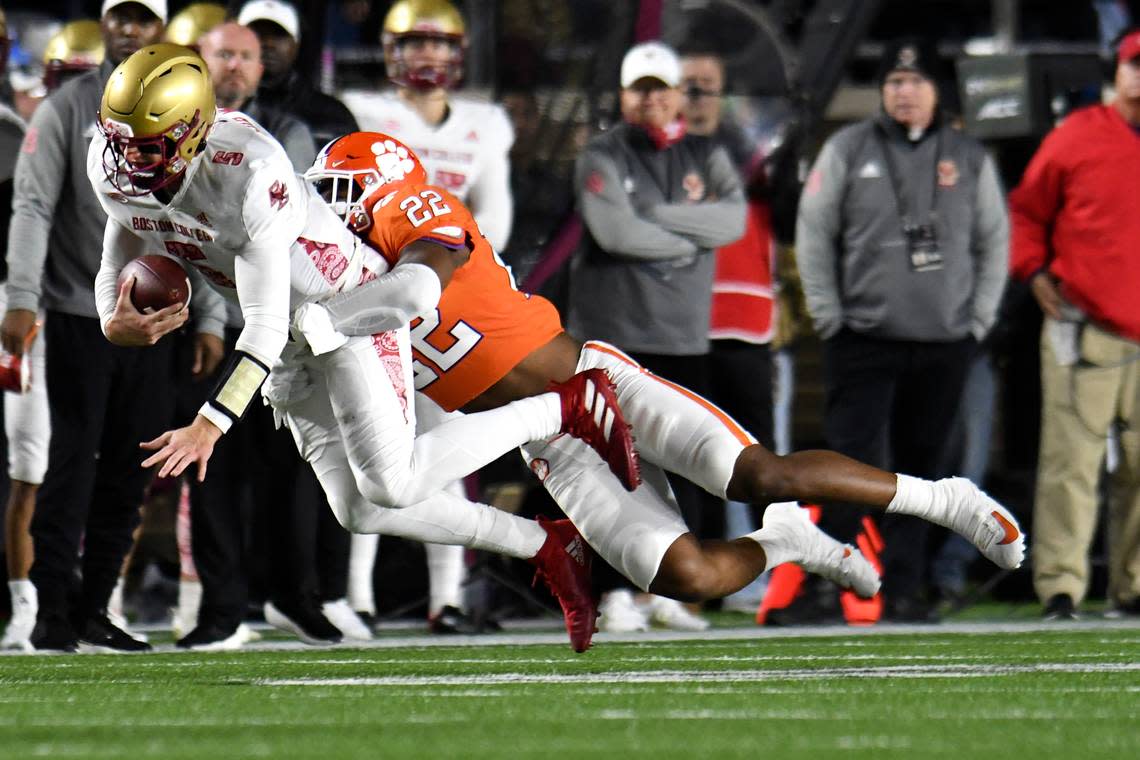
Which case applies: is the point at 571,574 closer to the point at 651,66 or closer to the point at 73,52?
the point at 651,66

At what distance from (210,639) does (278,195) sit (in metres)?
1.93

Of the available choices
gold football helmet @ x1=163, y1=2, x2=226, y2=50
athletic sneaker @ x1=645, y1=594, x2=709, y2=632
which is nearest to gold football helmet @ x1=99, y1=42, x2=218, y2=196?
gold football helmet @ x1=163, y1=2, x2=226, y2=50

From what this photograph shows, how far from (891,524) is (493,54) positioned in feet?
8.45

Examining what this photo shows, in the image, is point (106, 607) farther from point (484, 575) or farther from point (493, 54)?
point (493, 54)

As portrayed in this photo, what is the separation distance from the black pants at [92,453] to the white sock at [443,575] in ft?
3.80

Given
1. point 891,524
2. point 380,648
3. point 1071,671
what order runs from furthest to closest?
point 891,524 → point 380,648 → point 1071,671

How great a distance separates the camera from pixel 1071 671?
4969mm

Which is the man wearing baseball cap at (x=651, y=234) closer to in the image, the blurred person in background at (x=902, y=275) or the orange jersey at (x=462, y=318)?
the blurred person in background at (x=902, y=275)

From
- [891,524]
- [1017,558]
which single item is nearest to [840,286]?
[891,524]

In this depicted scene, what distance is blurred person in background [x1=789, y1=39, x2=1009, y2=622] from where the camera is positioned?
7492 millimetres

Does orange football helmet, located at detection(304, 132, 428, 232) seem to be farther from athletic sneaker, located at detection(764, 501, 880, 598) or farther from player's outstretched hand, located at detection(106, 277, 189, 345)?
athletic sneaker, located at detection(764, 501, 880, 598)

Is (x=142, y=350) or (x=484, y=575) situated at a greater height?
(x=142, y=350)

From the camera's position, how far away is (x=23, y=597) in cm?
660

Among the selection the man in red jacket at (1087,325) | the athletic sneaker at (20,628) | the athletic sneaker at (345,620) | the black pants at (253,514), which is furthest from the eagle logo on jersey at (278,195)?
the man in red jacket at (1087,325)
